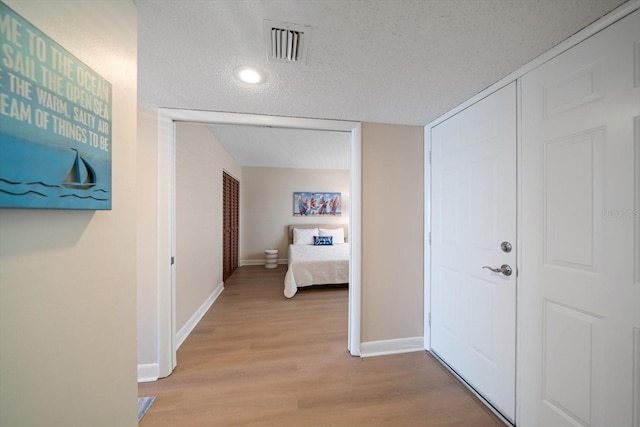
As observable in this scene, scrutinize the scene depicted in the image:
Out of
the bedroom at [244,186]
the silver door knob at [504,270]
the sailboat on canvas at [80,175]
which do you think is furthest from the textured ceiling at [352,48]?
the silver door knob at [504,270]

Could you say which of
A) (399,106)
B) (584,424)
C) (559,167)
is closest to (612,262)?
(559,167)

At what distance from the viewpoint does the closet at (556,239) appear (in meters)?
0.87

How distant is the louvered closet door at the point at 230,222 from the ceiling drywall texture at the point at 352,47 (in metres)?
2.52

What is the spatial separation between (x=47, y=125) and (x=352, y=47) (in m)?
1.16

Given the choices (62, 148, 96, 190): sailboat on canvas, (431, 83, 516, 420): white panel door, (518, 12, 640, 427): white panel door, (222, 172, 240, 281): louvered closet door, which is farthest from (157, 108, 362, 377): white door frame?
(222, 172, 240, 281): louvered closet door

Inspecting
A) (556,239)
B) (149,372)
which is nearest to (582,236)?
(556,239)

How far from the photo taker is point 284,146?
3.61m

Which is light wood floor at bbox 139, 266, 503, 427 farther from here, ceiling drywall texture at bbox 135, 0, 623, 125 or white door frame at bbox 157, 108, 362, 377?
ceiling drywall texture at bbox 135, 0, 623, 125

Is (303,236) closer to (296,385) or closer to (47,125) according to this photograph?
(296,385)

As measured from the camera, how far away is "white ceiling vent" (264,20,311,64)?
968 mm

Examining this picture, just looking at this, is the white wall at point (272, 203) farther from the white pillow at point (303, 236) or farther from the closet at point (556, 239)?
the closet at point (556, 239)

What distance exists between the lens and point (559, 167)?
1069 millimetres

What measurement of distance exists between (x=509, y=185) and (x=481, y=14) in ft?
2.92

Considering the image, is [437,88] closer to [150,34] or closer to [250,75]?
[250,75]
